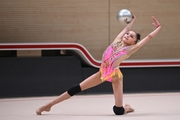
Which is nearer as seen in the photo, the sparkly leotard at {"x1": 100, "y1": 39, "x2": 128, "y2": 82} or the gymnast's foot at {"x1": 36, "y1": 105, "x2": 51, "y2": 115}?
the sparkly leotard at {"x1": 100, "y1": 39, "x2": 128, "y2": 82}

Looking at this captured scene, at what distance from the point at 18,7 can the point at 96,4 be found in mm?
1849

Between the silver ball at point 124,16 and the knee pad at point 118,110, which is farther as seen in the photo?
the silver ball at point 124,16

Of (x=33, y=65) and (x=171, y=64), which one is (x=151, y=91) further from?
(x=33, y=65)

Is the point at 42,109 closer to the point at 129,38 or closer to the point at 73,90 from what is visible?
the point at 73,90

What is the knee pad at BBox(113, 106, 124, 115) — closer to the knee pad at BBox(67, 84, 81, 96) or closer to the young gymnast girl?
the young gymnast girl

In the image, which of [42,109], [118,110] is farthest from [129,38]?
[42,109]

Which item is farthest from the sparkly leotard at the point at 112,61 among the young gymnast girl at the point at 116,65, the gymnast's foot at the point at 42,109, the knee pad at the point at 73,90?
the gymnast's foot at the point at 42,109

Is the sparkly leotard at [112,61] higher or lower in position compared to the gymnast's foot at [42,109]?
higher

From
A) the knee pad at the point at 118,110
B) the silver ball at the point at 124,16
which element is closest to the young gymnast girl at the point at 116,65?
the knee pad at the point at 118,110

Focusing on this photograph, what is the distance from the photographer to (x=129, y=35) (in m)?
6.87

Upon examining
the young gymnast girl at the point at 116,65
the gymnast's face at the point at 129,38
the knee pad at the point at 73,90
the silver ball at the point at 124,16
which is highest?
the silver ball at the point at 124,16

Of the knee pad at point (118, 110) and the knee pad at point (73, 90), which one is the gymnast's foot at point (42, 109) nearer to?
the knee pad at point (73, 90)

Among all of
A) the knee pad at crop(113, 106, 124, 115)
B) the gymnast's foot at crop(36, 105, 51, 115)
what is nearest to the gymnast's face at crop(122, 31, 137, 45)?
the knee pad at crop(113, 106, 124, 115)

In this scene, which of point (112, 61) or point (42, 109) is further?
point (42, 109)
